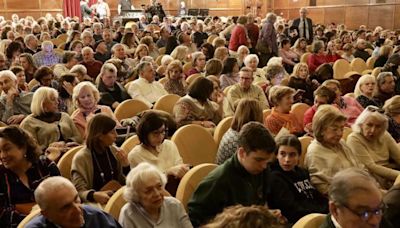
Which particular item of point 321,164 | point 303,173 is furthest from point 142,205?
point 321,164

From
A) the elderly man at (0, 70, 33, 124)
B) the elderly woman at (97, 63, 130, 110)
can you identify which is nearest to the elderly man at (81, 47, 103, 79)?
the elderly woman at (97, 63, 130, 110)

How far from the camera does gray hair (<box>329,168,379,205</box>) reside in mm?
1937

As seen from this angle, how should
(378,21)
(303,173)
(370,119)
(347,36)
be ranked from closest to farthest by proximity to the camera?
(303,173), (370,119), (347,36), (378,21)

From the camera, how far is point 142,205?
254 centimetres

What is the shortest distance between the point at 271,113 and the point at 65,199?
2705 mm

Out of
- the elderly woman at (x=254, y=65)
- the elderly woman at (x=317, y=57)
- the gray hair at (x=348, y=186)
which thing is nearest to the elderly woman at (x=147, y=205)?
the gray hair at (x=348, y=186)

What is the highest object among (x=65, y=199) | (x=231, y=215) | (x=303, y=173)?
(x=231, y=215)

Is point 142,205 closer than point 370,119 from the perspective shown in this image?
Yes

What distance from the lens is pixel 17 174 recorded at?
2883 mm

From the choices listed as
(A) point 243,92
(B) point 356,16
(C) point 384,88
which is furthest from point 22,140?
(B) point 356,16

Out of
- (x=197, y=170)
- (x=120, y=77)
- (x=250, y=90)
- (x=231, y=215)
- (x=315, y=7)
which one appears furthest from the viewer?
(x=315, y=7)

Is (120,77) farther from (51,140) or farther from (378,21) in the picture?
(378,21)

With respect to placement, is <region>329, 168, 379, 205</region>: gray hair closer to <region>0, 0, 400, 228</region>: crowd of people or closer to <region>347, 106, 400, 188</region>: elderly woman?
<region>0, 0, 400, 228</region>: crowd of people

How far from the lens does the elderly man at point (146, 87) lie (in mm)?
6055
